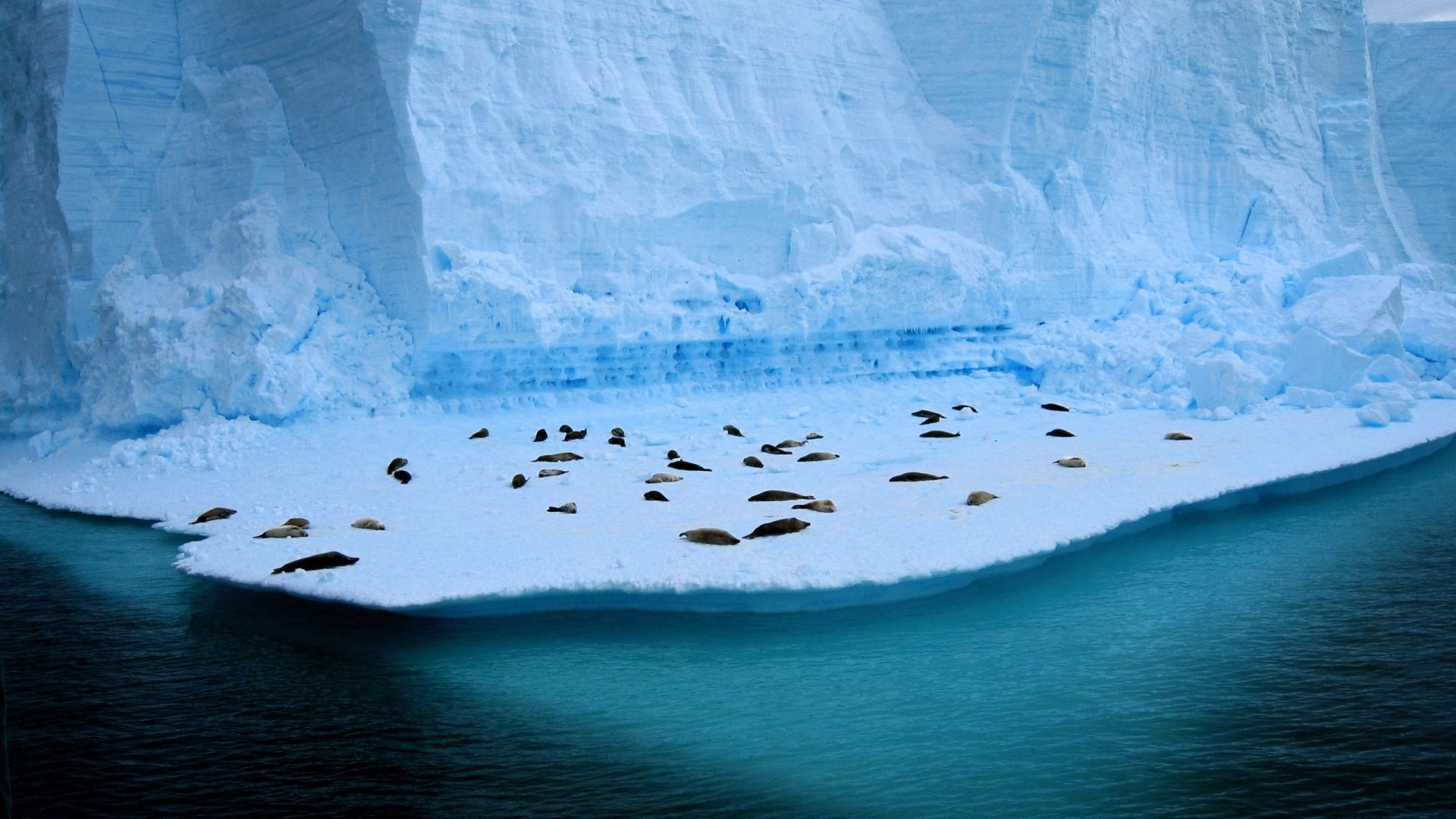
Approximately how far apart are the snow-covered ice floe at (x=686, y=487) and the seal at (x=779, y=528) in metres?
0.08

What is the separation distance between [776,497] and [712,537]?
1105mm

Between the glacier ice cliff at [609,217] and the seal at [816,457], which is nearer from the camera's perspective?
the seal at [816,457]

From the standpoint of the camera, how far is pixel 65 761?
3.90 meters

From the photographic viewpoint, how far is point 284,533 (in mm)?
6312

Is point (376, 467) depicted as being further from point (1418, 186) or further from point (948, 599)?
point (1418, 186)

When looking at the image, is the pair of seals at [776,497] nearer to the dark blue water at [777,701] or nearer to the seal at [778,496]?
the seal at [778,496]

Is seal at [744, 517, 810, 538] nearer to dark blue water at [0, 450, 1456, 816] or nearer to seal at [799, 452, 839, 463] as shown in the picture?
dark blue water at [0, 450, 1456, 816]

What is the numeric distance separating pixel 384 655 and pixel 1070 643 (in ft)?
9.90

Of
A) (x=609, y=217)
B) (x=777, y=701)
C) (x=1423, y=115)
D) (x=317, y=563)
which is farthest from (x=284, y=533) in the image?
(x=1423, y=115)

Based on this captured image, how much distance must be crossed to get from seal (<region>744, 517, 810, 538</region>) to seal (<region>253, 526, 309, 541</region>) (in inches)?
100

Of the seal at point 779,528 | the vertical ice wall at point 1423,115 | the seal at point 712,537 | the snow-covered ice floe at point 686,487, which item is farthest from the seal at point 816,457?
the vertical ice wall at point 1423,115

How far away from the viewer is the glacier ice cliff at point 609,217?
10.1 m

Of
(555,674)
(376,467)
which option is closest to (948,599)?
(555,674)

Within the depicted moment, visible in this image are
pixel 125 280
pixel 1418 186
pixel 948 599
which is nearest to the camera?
pixel 948 599
